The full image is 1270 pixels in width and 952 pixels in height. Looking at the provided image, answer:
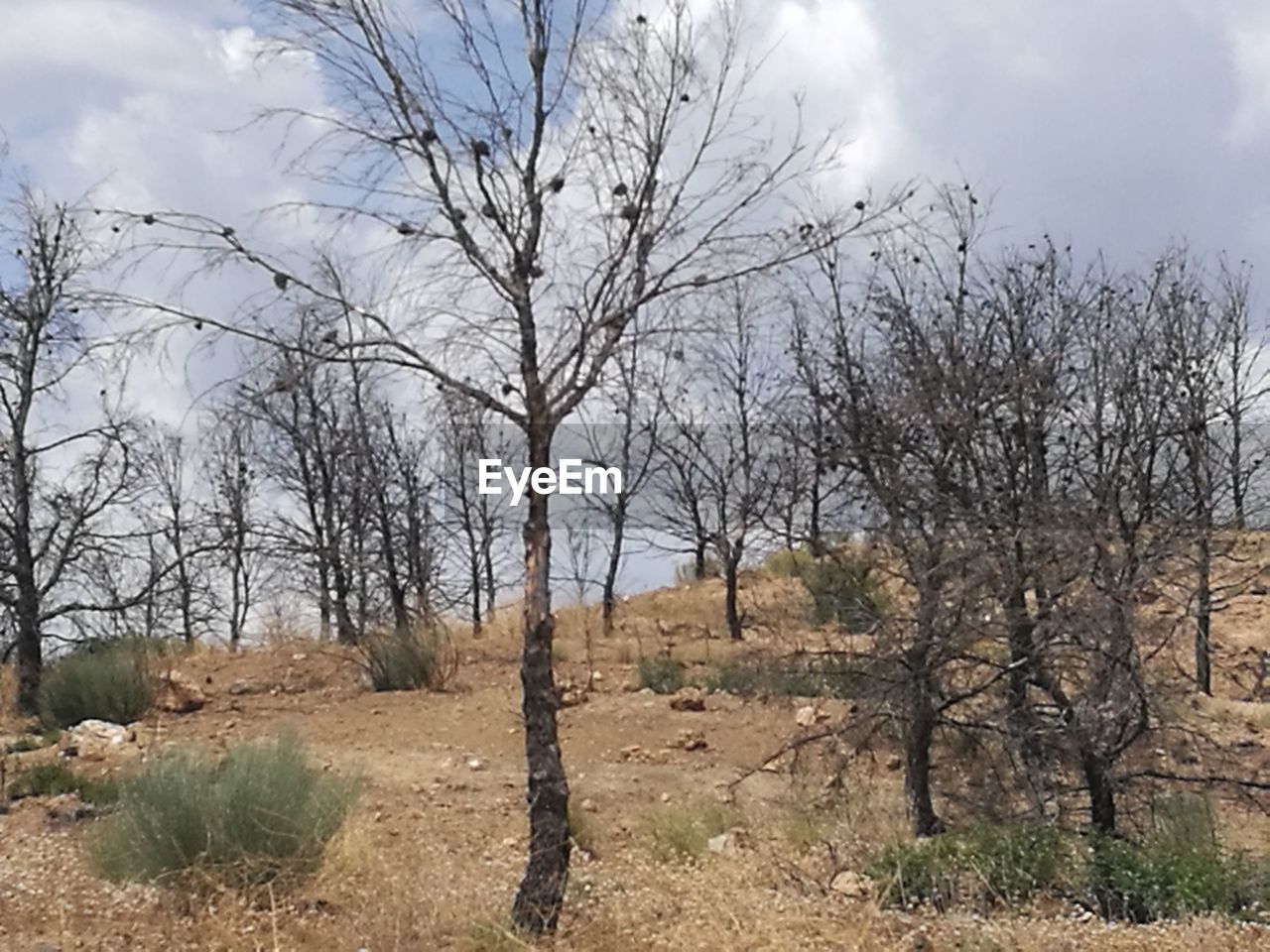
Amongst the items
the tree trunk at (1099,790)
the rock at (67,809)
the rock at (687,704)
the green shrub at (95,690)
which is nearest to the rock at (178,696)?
the green shrub at (95,690)

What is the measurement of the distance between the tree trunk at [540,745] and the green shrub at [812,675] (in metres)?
3.42

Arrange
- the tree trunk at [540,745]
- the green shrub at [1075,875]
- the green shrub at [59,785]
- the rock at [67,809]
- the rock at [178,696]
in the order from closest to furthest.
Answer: the tree trunk at [540,745] < the green shrub at [1075,875] < the rock at [67,809] < the green shrub at [59,785] < the rock at [178,696]

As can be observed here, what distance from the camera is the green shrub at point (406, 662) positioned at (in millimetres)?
16438

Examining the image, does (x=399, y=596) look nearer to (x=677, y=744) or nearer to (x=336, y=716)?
(x=336, y=716)

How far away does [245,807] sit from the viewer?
7750 mm

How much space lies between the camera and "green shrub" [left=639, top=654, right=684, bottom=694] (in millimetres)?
16031

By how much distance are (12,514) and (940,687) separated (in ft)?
38.1

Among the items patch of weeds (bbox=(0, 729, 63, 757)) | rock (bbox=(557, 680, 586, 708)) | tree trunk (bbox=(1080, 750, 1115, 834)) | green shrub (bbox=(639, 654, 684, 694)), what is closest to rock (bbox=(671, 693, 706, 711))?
green shrub (bbox=(639, 654, 684, 694))

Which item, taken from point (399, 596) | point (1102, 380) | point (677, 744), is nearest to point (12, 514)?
point (399, 596)

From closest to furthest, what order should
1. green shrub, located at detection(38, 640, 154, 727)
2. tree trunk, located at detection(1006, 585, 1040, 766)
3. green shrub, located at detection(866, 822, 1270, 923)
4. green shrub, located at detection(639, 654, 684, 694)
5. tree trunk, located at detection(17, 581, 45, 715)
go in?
green shrub, located at detection(866, 822, 1270, 923) < tree trunk, located at detection(1006, 585, 1040, 766) < green shrub, located at detection(38, 640, 154, 727) < tree trunk, located at detection(17, 581, 45, 715) < green shrub, located at detection(639, 654, 684, 694)

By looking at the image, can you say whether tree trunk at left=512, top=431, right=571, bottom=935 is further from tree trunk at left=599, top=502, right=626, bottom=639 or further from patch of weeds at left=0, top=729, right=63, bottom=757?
tree trunk at left=599, top=502, right=626, bottom=639

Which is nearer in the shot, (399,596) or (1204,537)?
(1204,537)

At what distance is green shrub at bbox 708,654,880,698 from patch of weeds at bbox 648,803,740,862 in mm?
1096

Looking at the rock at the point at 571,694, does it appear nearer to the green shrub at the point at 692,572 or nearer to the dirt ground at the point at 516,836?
the dirt ground at the point at 516,836
